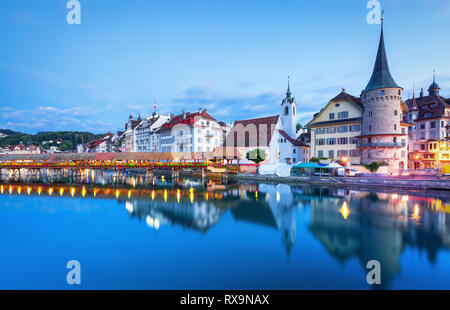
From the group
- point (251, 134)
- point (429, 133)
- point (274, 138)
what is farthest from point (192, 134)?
point (429, 133)

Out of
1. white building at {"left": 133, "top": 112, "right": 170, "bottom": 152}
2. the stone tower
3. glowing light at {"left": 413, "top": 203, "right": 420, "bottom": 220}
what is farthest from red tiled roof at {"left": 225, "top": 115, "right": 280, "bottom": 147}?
glowing light at {"left": 413, "top": 203, "right": 420, "bottom": 220}

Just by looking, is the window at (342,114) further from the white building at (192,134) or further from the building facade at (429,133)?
the white building at (192,134)

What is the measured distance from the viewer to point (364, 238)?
46.6ft

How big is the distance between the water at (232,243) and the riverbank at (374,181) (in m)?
1.68

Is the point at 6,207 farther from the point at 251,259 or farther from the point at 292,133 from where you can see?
the point at 292,133

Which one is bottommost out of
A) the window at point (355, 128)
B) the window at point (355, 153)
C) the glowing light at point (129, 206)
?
the glowing light at point (129, 206)

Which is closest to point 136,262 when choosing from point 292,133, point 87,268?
point 87,268

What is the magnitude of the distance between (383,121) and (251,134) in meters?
25.6

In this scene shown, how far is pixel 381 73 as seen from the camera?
3647 cm

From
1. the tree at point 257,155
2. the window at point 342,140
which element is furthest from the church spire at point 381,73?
the tree at point 257,155

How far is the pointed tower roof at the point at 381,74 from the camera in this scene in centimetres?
3575

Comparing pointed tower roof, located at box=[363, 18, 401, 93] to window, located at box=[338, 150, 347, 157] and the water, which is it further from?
the water

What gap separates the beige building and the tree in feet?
32.8

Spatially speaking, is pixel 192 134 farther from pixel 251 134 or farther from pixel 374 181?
pixel 374 181
